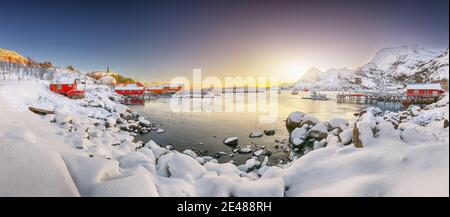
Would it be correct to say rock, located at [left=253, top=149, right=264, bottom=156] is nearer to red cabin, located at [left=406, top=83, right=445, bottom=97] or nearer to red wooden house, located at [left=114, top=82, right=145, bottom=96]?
red cabin, located at [left=406, top=83, right=445, bottom=97]

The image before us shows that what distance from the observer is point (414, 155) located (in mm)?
1521

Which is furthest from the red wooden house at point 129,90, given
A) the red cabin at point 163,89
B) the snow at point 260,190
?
the snow at point 260,190

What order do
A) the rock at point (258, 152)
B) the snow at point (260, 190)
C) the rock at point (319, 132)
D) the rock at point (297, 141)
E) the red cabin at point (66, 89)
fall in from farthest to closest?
the red cabin at point (66, 89) < the rock at point (297, 141) < the rock at point (319, 132) < the rock at point (258, 152) < the snow at point (260, 190)

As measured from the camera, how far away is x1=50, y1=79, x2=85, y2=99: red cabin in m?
13.8

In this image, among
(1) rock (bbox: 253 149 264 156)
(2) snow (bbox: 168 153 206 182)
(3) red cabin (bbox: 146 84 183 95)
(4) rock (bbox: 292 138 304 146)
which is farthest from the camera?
(3) red cabin (bbox: 146 84 183 95)

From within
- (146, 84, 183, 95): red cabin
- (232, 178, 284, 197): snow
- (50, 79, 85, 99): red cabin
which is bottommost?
(232, 178, 284, 197): snow

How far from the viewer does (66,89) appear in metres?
14.4

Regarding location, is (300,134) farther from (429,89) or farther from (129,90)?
(129,90)

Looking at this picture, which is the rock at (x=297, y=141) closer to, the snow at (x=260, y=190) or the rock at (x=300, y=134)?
the rock at (x=300, y=134)

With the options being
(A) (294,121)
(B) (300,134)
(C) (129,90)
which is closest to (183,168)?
(B) (300,134)

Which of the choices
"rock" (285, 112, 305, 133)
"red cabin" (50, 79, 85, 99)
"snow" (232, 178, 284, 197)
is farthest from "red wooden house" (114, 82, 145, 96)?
"snow" (232, 178, 284, 197)

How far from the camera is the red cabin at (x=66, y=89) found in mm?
13844
